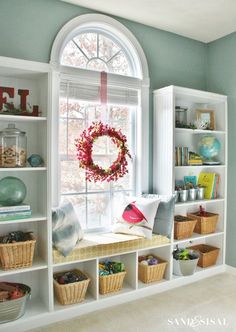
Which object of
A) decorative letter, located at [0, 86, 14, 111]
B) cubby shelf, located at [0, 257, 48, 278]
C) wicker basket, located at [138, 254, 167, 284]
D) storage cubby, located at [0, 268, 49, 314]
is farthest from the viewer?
wicker basket, located at [138, 254, 167, 284]

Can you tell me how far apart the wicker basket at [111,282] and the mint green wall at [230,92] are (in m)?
1.49

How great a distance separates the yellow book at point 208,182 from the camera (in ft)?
11.5

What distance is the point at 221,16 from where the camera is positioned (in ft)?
10.1

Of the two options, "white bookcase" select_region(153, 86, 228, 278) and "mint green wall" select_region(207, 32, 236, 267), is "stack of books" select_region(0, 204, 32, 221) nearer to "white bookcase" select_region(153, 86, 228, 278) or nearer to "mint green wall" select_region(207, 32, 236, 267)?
"white bookcase" select_region(153, 86, 228, 278)

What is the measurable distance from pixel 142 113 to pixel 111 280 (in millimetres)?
1701

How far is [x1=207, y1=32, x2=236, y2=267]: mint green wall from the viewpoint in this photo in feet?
11.4

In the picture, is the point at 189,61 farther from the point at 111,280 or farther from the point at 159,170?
the point at 111,280

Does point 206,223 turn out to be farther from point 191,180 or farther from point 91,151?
point 91,151

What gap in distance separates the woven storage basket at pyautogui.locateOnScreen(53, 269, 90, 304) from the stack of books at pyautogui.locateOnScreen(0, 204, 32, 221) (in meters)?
0.68

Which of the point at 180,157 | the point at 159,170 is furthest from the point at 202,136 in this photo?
the point at 159,170

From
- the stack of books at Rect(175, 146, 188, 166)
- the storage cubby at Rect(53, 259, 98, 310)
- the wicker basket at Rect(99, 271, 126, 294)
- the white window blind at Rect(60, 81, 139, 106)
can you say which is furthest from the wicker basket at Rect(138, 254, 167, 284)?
the white window blind at Rect(60, 81, 139, 106)


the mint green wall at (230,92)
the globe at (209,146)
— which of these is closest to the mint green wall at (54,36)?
the mint green wall at (230,92)

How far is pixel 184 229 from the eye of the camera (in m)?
3.22

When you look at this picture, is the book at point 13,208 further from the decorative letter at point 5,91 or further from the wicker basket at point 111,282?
the wicker basket at point 111,282
